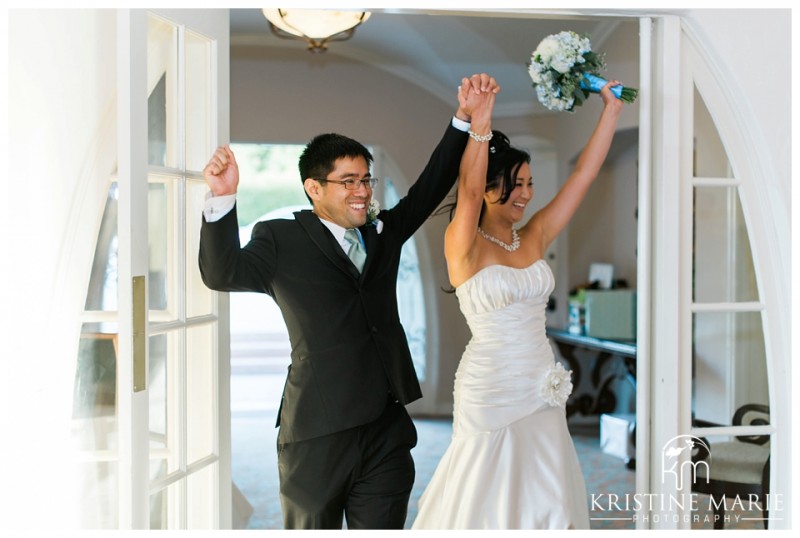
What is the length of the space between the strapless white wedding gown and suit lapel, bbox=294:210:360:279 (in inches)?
16.2

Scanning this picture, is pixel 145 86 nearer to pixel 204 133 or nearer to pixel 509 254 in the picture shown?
pixel 204 133

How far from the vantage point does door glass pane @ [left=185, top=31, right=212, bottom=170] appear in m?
2.74

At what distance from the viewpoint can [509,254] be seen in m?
2.85

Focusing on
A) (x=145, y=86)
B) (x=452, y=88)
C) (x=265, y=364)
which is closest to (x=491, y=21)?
(x=452, y=88)

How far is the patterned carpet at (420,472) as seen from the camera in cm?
392

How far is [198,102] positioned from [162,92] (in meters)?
0.13

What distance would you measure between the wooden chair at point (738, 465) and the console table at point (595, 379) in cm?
298

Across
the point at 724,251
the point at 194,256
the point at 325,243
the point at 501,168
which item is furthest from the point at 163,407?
the point at 724,251

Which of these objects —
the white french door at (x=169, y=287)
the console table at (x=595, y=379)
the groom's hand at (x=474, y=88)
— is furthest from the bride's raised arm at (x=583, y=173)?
the console table at (x=595, y=379)

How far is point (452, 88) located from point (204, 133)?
3.17m

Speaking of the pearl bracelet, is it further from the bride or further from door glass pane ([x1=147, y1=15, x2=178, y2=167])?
door glass pane ([x1=147, y1=15, x2=178, y2=167])

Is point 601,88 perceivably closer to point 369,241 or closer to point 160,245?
point 369,241
